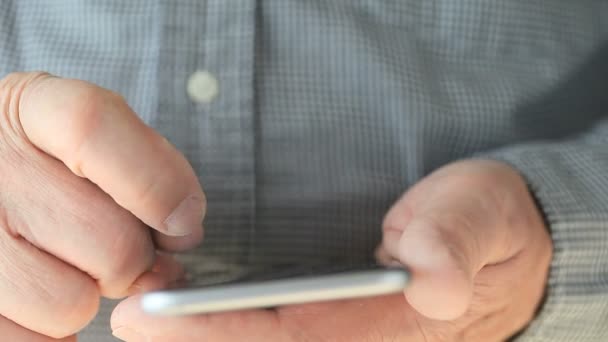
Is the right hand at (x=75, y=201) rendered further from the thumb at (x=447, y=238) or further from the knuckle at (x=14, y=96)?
the thumb at (x=447, y=238)

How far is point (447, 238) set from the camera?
0.33 m

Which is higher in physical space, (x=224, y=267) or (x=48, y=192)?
(x=48, y=192)

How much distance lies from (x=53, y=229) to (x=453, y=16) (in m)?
0.35

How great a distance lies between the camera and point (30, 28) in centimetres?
51

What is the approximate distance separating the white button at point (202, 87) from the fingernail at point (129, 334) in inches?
7.6

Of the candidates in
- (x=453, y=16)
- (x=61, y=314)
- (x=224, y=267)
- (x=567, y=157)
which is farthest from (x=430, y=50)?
(x=61, y=314)

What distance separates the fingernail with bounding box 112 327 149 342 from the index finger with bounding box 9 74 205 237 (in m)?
0.06

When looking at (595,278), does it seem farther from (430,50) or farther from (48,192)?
(48,192)

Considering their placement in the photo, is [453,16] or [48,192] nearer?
[48,192]

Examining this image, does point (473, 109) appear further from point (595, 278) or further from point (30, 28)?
point (30, 28)

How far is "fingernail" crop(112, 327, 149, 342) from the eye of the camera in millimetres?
341

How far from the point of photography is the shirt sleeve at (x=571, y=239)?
0.46m

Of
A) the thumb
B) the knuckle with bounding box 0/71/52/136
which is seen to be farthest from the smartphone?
the knuckle with bounding box 0/71/52/136

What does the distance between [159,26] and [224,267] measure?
0.62 ft
